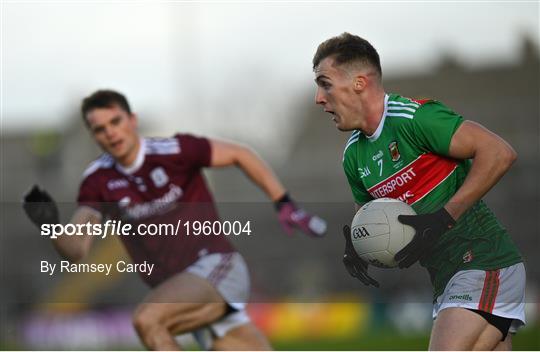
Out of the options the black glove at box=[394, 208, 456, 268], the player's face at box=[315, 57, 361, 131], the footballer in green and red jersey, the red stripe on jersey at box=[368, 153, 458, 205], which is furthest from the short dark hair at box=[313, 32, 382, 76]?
the black glove at box=[394, 208, 456, 268]

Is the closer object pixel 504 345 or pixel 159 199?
pixel 504 345

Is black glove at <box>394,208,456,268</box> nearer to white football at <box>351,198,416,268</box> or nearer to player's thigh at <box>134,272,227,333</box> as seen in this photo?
white football at <box>351,198,416,268</box>

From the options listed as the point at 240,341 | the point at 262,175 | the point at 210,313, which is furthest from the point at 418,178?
the point at 240,341

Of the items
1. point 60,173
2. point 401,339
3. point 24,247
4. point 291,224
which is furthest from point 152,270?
point 60,173

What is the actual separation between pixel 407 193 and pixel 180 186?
96.6 inches

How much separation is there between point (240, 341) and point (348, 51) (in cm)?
286

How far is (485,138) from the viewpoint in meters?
4.80

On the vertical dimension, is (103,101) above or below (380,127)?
below

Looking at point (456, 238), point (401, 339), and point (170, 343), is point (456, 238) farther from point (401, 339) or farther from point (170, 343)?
point (401, 339)

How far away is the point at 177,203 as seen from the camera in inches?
280

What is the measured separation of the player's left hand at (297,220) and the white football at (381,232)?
5.63ft

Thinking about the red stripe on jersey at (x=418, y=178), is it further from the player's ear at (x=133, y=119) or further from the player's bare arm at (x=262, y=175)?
the player's ear at (x=133, y=119)

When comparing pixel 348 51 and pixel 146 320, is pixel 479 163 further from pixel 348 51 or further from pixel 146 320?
pixel 146 320

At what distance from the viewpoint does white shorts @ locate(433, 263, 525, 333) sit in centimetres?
495
